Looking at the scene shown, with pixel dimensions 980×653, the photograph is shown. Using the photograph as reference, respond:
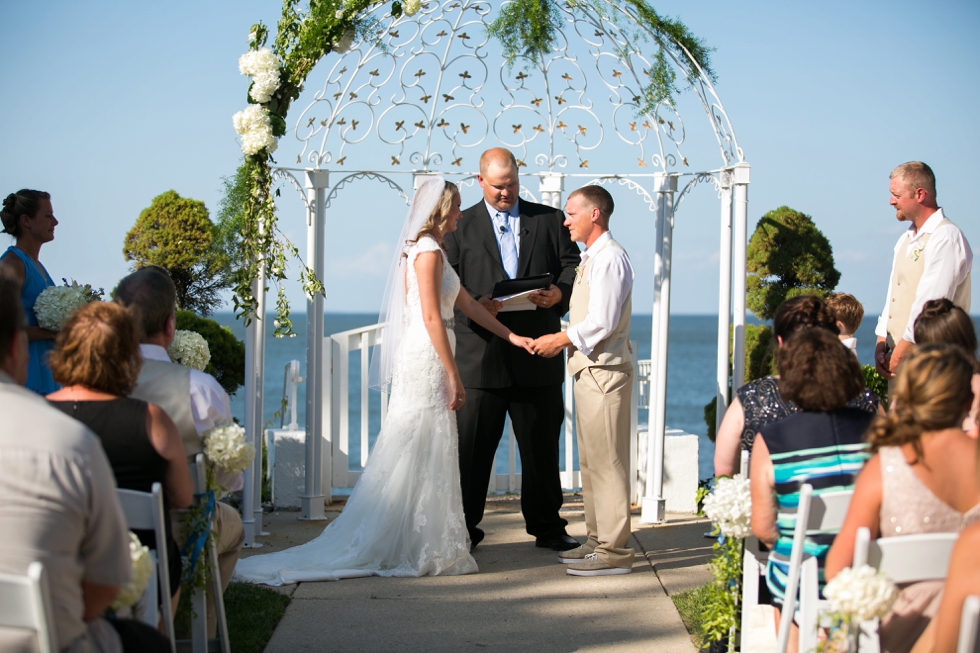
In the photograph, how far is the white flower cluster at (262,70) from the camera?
4590 millimetres

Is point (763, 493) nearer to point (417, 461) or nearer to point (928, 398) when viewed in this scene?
point (928, 398)

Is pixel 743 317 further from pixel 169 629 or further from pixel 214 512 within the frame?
pixel 169 629

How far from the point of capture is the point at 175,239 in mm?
6387

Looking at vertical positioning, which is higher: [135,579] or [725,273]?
[725,273]

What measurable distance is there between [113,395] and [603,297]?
2382 millimetres

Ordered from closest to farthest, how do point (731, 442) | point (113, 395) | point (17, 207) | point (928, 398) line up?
point (928, 398) < point (113, 395) < point (731, 442) < point (17, 207)

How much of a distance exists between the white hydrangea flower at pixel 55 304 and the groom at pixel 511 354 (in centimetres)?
188

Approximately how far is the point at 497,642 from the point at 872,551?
184cm

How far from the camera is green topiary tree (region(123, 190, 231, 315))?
639cm

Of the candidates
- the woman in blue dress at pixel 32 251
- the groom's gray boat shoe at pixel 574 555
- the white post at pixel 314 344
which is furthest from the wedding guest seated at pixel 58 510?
the white post at pixel 314 344

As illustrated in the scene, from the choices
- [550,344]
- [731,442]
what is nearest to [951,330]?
[731,442]

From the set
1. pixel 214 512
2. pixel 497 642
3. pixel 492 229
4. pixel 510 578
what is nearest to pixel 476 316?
pixel 492 229

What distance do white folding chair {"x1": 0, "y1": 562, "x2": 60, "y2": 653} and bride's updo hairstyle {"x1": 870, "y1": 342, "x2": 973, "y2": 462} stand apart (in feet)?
5.99

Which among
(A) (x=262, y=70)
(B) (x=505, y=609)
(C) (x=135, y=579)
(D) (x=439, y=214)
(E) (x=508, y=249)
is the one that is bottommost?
(B) (x=505, y=609)
